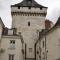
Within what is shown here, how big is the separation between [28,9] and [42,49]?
1526cm

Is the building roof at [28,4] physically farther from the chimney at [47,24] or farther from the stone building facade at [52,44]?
the stone building facade at [52,44]

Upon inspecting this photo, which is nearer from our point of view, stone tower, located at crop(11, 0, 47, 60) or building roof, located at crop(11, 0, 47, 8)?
stone tower, located at crop(11, 0, 47, 60)

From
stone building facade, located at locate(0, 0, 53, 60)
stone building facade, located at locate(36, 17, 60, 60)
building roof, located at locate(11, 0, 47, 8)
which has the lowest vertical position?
stone building facade, located at locate(36, 17, 60, 60)

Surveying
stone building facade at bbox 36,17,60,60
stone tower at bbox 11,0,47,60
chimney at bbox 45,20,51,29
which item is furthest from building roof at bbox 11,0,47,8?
stone building facade at bbox 36,17,60,60

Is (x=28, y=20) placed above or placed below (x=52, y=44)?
above

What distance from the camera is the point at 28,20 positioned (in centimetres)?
4562

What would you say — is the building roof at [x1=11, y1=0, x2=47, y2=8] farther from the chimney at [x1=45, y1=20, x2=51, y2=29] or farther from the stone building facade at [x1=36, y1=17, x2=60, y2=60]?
the stone building facade at [x1=36, y1=17, x2=60, y2=60]

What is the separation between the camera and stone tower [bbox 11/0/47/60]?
145 feet

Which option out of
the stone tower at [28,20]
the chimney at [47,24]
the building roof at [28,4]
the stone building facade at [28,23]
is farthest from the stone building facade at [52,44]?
the chimney at [47,24]

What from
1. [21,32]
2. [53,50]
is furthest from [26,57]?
[53,50]

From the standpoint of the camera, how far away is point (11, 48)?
106 feet

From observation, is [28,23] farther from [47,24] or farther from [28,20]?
[47,24]

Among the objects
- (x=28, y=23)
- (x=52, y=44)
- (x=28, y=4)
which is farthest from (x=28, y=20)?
(x=52, y=44)

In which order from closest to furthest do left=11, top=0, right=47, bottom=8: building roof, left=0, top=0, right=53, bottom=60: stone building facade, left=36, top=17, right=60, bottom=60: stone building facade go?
1. left=36, top=17, right=60, bottom=60: stone building facade
2. left=0, top=0, right=53, bottom=60: stone building facade
3. left=11, top=0, right=47, bottom=8: building roof
